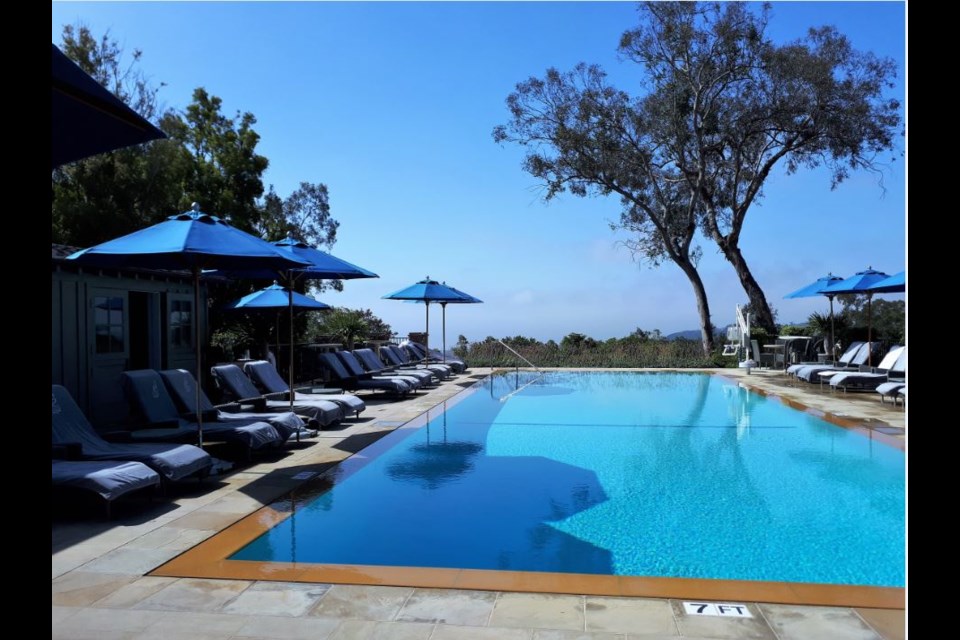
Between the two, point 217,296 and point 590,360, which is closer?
point 217,296

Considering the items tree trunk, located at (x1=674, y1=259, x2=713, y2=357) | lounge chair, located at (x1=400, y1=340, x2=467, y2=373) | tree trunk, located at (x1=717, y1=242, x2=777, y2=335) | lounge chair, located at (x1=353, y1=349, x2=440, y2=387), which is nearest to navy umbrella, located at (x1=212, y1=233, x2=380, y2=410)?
lounge chair, located at (x1=353, y1=349, x2=440, y2=387)

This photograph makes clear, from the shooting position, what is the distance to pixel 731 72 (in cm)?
2288

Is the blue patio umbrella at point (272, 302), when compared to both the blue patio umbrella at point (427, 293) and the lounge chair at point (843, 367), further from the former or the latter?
the lounge chair at point (843, 367)

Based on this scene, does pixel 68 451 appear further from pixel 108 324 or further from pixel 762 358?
pixel 762 358

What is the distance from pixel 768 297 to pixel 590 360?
771 centimetres

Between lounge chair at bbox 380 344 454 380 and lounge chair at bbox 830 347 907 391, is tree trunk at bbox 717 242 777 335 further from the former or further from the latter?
lounge chair at bbox 380 344 454 380

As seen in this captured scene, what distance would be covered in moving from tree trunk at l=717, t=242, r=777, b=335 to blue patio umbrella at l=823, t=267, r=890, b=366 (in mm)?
8860

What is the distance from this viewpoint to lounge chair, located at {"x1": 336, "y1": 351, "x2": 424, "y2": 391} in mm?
12820

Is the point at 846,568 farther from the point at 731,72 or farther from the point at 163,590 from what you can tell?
the point at 731,72

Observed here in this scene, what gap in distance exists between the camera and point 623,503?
242 inches

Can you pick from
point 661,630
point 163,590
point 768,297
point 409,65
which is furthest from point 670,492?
point 768,297

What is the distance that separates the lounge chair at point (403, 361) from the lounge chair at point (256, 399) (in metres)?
6.46

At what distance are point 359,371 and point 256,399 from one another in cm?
399

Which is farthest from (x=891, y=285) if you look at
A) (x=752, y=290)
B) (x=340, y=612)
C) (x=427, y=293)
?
(x=752, y=290)
